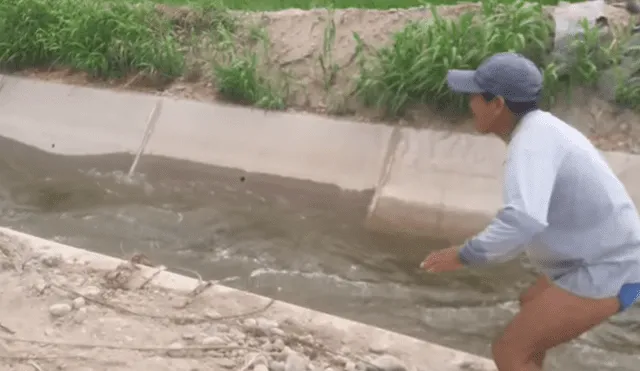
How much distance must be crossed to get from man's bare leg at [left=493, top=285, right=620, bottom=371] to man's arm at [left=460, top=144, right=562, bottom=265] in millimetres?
366

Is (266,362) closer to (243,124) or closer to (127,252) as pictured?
(127,252)

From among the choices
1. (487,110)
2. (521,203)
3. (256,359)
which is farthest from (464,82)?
(256,359)

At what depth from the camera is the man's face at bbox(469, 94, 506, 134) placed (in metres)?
2.57

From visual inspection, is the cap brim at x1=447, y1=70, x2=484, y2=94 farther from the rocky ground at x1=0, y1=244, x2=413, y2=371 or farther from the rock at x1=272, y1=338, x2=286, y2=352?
the rock at x1=272, y1=338, x2=286, y2=352

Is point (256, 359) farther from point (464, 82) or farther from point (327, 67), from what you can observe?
point (327, 67)

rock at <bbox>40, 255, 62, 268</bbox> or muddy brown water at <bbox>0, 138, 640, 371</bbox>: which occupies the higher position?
rock at <bbox>40, 255, 62, 268</bbox>

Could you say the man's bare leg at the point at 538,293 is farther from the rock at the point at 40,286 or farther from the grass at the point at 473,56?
the grass at the point at 473,56

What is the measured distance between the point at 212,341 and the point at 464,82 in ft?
5.59

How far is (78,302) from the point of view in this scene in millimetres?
3639

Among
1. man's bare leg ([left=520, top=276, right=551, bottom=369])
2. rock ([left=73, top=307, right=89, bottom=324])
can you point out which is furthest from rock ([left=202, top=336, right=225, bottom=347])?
man's bare leg ([left=520, top=276, right=551, bottom=369])

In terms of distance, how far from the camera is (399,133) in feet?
20.1

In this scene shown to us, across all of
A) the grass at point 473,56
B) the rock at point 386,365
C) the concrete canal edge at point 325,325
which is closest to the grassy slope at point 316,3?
the grass at point 473,56

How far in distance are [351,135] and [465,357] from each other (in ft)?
10.7

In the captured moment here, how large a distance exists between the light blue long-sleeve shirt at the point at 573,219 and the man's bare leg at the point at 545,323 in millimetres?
48
